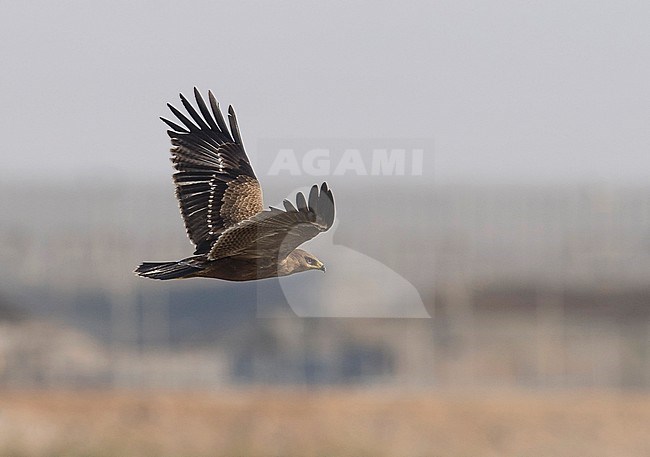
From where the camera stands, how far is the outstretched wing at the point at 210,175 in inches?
223

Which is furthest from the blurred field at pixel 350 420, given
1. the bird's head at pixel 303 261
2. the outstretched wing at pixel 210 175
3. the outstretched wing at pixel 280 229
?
the outstretched wing at pixel 280 229

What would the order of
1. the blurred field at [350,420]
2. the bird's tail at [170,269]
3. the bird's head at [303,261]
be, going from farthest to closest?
1. the blurred field at [350,420]
2. the bird's head at [303,261]
3. the bird's tail at [170,269]

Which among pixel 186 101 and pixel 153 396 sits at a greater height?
pixel 186 101

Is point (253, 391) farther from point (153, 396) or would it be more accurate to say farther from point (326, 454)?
point (326, 454)

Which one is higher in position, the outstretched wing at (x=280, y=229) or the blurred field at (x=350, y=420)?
the outstretched wing at (x=280, y=229)

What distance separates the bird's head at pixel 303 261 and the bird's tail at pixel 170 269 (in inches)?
13.9

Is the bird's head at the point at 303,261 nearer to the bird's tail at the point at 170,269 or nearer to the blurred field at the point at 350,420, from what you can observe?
the bird's tail at the point at 170,269

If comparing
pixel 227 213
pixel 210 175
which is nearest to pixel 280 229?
pixel 227 213

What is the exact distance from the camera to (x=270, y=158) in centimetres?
491

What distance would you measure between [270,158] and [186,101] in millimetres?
1859

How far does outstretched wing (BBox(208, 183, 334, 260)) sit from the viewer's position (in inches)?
181

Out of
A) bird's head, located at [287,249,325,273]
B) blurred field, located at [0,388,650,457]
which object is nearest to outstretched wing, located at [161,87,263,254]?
bird's head, located at [287,249,325,273]

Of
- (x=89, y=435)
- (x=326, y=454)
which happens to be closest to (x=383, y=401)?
(x=326, y=454)

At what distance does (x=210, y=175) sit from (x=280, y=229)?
1433 mm
